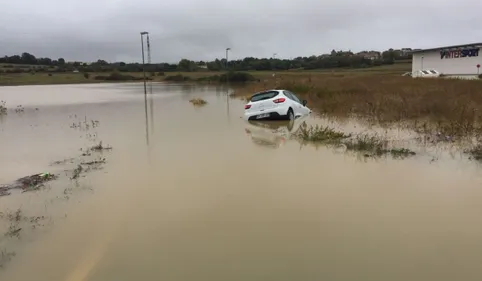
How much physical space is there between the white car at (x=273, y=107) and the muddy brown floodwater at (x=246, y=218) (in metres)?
6.80

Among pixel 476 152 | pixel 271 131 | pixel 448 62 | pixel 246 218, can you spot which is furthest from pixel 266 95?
pixel 448 62

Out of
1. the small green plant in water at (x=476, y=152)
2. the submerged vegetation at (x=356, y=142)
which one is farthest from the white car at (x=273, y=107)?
the small green plant in water at (x=476, y=152)

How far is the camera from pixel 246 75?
87750mm

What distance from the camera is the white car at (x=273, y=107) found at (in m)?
18.3

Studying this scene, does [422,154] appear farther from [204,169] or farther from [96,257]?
[96,257]

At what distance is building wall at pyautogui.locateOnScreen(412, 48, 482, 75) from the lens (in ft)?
172

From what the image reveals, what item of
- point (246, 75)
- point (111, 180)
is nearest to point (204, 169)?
point (111, 180)

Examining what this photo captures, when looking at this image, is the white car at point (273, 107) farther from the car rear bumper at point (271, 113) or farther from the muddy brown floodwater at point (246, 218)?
the muddy brown floodwater at point (246, 218)

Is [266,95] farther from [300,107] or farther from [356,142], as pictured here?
[356,142]

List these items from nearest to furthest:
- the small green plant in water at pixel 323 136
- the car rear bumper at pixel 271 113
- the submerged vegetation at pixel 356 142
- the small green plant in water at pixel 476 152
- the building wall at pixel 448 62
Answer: the small green plant in water at pixel 476 152
the submerged vegetation at pixel 356 142
the small green plant in water at pixel 323 136
the car rear bumper at pixel 271 113
the building wall at pixel 448 62

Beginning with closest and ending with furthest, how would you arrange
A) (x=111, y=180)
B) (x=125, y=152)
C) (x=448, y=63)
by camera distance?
(x=111, y=180) → (x=125, y=152) → (x=448, y=63)

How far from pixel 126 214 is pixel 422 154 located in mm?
7552

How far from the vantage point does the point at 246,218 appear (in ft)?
21.3

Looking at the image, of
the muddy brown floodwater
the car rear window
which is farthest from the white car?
the muddy brown floodwater
